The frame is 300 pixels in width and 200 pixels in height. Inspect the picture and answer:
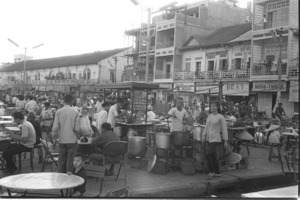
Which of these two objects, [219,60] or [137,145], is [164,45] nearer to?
[219,60]

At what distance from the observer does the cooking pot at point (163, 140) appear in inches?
318

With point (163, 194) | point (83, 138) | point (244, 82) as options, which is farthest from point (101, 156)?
point (244, 82)

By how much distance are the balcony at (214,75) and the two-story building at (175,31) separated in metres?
0.89

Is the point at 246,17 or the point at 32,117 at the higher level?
the point at 246,17

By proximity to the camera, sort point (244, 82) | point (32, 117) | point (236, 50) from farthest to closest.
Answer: point (236, 50) → point (244, 82) → point (32, 117)

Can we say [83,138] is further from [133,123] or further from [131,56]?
[131,56]

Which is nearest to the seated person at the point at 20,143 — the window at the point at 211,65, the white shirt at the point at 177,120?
the white shirt at the point at 177,120

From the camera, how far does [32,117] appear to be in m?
8.84

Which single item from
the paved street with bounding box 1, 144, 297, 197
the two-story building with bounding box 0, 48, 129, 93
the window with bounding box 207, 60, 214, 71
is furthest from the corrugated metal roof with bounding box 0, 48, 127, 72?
the paved street with bounding box 1, 144, 297, 197

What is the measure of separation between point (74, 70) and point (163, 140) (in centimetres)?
3771

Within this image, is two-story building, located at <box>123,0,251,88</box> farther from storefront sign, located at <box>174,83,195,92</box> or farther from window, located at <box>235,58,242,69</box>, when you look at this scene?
window, located at <box>235,58,242,69</box>

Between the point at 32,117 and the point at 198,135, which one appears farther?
the point at 32,117

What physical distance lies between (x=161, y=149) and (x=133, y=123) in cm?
204

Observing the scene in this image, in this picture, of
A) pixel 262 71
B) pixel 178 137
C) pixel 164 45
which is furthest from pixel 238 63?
pixel 178 137
